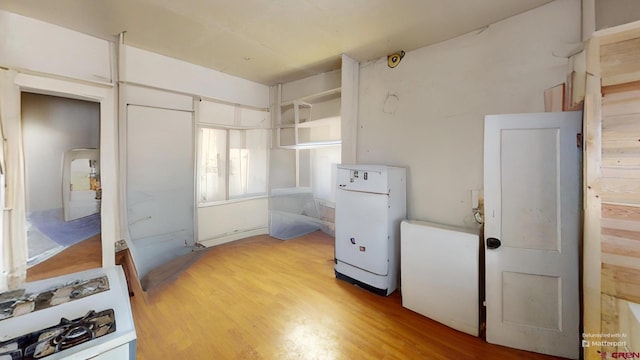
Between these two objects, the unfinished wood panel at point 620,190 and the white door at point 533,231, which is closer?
the unfinished wood panel at point 620,190

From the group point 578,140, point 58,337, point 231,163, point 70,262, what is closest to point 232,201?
point 231,163

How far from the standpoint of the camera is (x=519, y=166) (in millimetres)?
1817

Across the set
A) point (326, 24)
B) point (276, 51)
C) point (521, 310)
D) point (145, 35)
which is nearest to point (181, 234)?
point (145, 35)

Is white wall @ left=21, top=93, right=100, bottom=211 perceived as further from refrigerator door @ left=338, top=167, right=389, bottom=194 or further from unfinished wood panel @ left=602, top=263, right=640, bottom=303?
unfinished wood panel @ left=602, top=263, right=640, bottom=303

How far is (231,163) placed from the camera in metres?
4.18

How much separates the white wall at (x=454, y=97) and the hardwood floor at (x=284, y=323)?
44.8 inches

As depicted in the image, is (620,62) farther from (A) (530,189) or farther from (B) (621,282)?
(B) (621,282)

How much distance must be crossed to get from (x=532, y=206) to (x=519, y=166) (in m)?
0.32

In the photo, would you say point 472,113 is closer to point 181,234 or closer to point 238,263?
point 238,263

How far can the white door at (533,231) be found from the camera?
1.69 meters

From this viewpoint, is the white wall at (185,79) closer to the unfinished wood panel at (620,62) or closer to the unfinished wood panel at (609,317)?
the unfinished wood panel at (620,62)

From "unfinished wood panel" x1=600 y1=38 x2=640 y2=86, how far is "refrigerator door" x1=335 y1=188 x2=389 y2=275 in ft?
5.62

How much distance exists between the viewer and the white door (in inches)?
66.6

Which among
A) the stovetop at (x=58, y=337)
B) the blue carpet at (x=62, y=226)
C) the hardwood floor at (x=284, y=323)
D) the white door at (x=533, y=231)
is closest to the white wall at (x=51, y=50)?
the blue carpet at (x=62, y=226)
